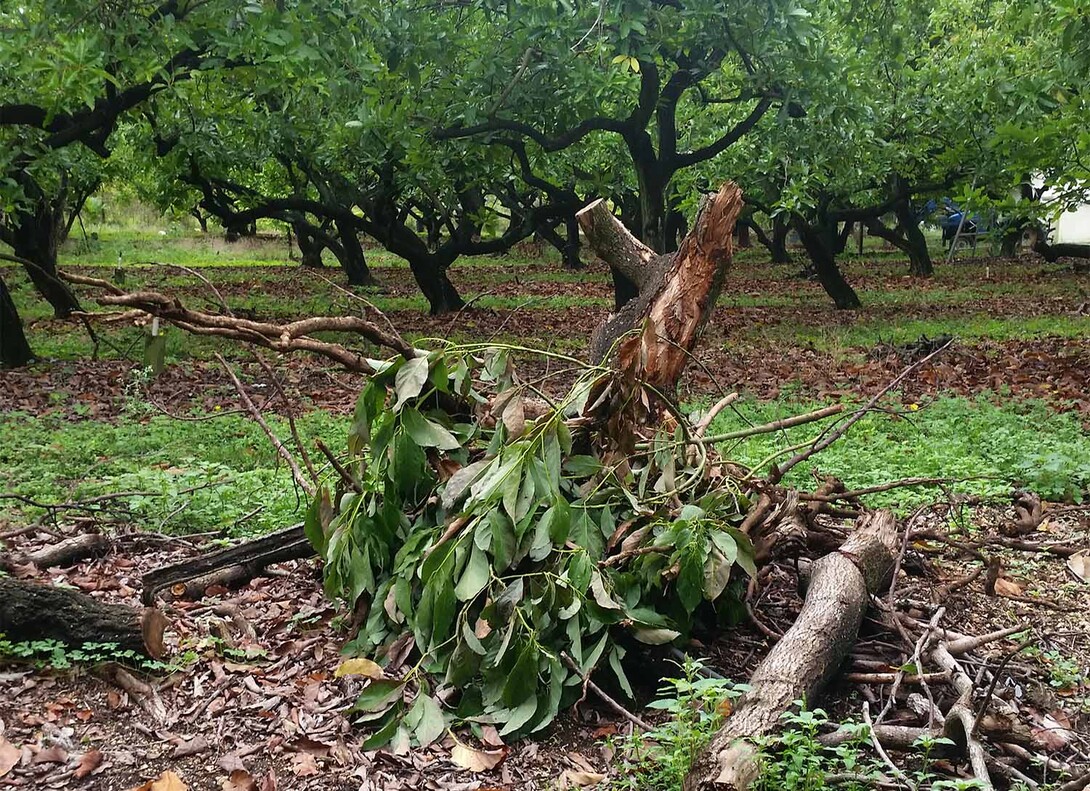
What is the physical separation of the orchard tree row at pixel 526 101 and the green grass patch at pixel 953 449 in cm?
242

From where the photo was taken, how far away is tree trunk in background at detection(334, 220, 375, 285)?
797 inches

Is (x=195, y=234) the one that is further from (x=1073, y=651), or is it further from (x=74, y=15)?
(x=1073, y=651)

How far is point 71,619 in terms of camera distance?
3113 mm

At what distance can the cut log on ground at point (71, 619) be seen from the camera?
3.04 m

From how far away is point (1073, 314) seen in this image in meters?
13.5

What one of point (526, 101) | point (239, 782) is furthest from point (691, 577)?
point (526, 101)

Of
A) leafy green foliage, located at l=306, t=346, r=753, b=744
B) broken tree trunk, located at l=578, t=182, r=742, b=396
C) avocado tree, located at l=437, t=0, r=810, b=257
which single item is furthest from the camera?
avocado tree, located at l=437, t=0, r=810, b=257

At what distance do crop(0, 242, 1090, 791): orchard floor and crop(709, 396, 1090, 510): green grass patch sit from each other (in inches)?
2.2

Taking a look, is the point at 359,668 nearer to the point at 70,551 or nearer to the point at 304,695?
the point at 304,695

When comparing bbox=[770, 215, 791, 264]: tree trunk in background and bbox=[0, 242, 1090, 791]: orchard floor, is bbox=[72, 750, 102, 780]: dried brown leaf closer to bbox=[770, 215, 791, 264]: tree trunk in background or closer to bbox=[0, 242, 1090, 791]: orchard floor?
bbox=[0, 242, 1090, 791]: orchard floor

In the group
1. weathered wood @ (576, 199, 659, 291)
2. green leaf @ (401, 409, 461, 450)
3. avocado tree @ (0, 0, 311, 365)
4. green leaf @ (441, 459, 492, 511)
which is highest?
avocado tree @ (0, 0, 311, 365)

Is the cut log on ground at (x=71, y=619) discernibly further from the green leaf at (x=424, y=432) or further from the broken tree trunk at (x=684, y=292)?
the broken tree trunk at (x=684, y=292)

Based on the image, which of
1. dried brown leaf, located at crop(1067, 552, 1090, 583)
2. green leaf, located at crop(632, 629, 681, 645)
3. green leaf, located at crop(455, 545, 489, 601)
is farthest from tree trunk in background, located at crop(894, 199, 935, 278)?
green leaf, located at crop(455, 545, 489, 601)

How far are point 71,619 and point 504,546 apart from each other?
1.50m
